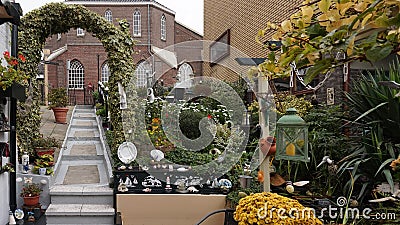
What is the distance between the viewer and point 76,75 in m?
22.2

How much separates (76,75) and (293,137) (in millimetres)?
20129

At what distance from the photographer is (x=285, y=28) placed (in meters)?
1.16

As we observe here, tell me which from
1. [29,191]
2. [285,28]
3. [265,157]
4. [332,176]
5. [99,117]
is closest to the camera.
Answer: [285,28]

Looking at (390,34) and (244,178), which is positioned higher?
(390,34)

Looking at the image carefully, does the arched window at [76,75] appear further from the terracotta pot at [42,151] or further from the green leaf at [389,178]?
the green leaf at [389,178]

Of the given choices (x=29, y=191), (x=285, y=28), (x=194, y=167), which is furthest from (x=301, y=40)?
(x=29, y=191)

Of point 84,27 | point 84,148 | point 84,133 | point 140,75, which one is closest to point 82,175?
Answer: point 84,148

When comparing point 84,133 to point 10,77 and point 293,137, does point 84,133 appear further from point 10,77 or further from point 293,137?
point 293,137

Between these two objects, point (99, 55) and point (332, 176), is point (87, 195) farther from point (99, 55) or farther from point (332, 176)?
point (99, 55)

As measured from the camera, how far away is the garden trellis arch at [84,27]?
6.64 metres

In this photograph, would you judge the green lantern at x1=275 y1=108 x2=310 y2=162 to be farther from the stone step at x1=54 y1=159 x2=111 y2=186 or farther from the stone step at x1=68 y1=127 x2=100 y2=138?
the stone step at x1=68 y1=127 x2=100 y2=138

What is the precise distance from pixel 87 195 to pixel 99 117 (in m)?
4.68

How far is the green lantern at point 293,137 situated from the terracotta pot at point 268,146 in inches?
14.2

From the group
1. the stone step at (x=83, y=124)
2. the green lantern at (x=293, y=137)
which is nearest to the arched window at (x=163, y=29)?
the stone step at (x=83, y=124)
